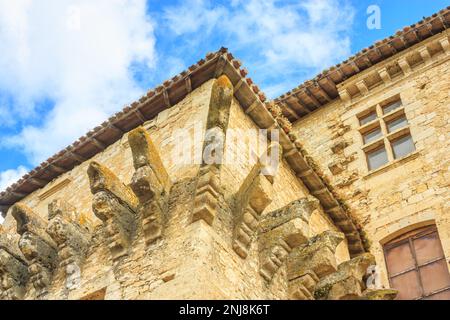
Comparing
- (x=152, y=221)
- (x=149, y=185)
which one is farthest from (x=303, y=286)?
(x=149, y=185)

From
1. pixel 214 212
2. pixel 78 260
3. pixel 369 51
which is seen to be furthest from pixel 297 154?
pixel 369 51

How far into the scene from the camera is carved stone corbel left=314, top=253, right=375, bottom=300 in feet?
25.3

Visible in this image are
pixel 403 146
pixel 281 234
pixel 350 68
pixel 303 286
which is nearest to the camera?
pixel 281 234

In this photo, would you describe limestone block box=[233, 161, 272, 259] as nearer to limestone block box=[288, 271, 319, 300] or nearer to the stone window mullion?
limestone block box=[288, 271, 319, 300]

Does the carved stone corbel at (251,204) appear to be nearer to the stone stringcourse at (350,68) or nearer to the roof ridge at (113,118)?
the roof ridge at (113,118)

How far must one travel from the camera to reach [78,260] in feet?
24.7

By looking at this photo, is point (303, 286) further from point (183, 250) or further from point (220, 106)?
point (220, 106)

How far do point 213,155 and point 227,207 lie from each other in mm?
581

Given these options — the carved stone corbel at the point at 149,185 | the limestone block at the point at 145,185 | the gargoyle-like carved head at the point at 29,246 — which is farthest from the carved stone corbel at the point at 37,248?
the limestone block at the point at 145,185

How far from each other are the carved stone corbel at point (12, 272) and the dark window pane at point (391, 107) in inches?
317

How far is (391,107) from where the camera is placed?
44.0 ft

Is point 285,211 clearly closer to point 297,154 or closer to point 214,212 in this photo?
point 214,212

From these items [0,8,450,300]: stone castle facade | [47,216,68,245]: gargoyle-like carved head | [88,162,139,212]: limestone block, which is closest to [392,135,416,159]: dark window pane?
[0,8,450,300]: stone castle facade

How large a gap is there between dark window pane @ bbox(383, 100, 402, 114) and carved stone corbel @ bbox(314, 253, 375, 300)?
584cm
